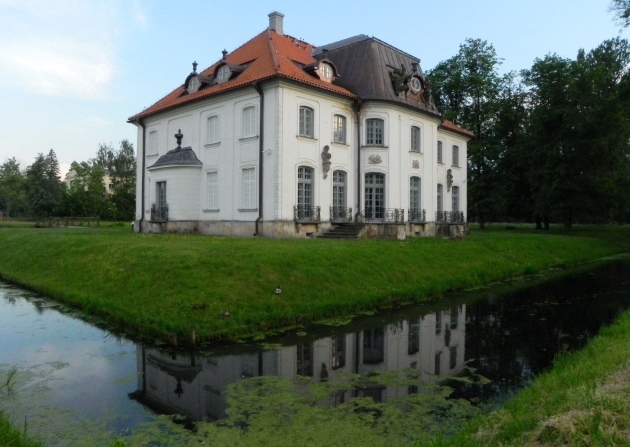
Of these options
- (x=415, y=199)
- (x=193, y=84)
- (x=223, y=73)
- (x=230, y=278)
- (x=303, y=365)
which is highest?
(x=223, y=73)

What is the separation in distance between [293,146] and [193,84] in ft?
25.9

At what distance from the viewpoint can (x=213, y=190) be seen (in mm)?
25188

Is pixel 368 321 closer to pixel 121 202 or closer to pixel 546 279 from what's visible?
pixel 546 279

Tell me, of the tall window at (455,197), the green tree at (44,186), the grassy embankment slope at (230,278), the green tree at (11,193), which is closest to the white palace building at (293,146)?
the tall window at (455,197)

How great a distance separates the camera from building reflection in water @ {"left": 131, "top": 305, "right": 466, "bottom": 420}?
21.9 ft

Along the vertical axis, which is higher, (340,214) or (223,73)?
(223,73)

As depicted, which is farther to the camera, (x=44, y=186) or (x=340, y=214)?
(x=44, y=186)

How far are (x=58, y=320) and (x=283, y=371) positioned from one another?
596 cm

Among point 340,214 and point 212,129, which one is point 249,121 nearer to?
point 212,129

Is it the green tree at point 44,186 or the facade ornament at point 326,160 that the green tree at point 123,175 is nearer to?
the green tree at point 44,186

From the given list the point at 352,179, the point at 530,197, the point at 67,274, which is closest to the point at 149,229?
the point at 352,179

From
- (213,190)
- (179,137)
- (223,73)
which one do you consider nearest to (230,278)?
(213,190)

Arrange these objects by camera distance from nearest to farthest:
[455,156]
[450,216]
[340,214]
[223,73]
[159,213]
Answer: [340,214]
[223,73]
[159,213]
[450,216]
[455,156]

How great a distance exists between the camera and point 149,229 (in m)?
27.8
